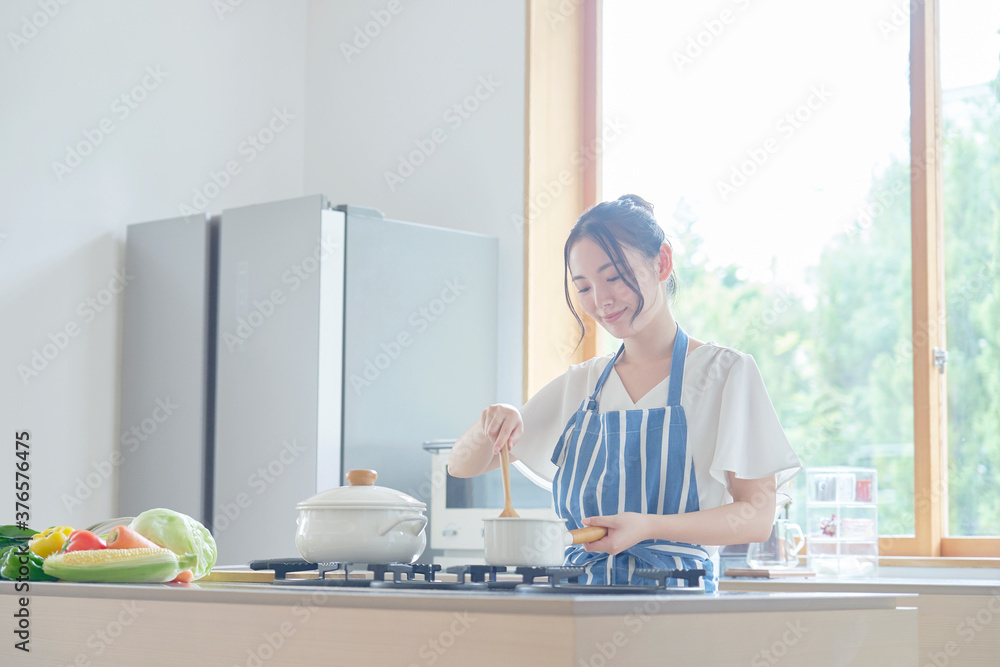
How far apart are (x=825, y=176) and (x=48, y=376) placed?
2.18m

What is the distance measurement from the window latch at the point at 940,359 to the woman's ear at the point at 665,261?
1.40m

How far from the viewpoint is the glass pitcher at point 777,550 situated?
2289 millimetres

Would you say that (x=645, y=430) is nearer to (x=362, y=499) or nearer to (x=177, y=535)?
(x=362, y=499)

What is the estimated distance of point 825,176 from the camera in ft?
9.68

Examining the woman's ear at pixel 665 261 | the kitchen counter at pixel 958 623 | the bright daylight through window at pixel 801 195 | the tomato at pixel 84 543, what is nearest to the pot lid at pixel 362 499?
the tomato at pixel 84 543

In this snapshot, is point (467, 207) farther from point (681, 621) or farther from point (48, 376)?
point (681, 621)

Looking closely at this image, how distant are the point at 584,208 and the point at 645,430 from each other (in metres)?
1.97

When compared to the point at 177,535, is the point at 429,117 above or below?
above

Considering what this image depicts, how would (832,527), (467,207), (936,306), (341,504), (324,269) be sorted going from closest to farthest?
(341,504), (832,527), (936,306), (324,269), (467,207)

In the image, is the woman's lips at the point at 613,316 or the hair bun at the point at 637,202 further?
the hair bun at the point at 637,202

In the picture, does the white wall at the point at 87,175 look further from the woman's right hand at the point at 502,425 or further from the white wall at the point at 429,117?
the woman's right hand at the point at 502,425

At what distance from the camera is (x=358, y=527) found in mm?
1187

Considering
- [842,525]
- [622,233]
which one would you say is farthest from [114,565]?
[842,525]

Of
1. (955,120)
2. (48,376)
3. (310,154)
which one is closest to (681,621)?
(955,120)
